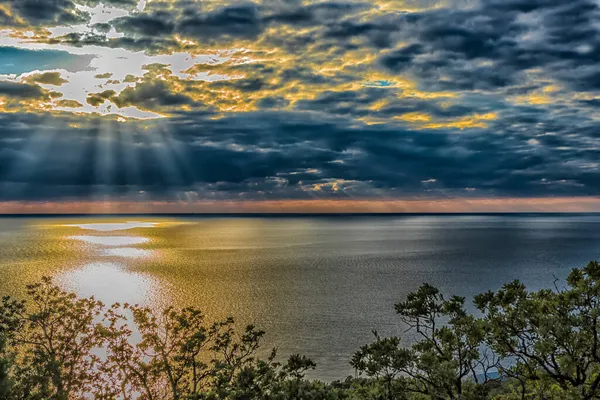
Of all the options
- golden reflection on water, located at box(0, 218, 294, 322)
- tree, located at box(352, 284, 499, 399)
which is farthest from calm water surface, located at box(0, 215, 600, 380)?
tree, located at box(352, 284, 499, 399)

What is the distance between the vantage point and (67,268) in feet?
451

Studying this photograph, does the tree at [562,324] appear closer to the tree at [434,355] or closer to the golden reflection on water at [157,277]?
the tree at [434,355]

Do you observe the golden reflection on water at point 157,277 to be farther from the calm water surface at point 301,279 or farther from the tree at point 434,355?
the tree at point 434,355

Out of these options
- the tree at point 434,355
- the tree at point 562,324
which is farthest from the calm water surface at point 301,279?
the tree at point 562,324

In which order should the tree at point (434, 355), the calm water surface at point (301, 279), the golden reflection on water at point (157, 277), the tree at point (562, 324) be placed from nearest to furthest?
the tree at point (562, 324) < the tree at point (434, 355) < the calm water surface at point (301, 279) < the golden reflection on water at point (157, 277)

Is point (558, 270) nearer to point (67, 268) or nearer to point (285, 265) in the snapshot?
point (285, 265)

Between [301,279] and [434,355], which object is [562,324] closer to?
[434,355]

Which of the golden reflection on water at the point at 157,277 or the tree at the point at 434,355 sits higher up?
the tree at the point at 434,355

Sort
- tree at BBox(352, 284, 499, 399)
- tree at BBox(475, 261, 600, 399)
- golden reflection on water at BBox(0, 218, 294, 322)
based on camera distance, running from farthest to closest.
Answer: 1. golden reflection on water at BBox(0, 218, 294, 322)
2. tree at BBox(352, 284, 499, 399)
3. tree at BBox(475, 261, 600, 399)

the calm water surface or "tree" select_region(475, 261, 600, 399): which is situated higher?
"tree" select_region(475, 261, 600, 399)

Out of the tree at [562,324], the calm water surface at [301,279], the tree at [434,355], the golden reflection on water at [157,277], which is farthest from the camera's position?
the golden reflection on water at [157,277]

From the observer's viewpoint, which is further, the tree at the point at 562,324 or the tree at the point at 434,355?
the tree at the point at 434,355

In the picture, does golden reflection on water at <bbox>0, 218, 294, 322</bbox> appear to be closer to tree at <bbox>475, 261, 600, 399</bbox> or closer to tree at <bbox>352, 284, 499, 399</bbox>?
tree at <bbox>352, 284, 499, 399</bbox>

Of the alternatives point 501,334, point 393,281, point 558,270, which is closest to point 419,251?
point 558,270
